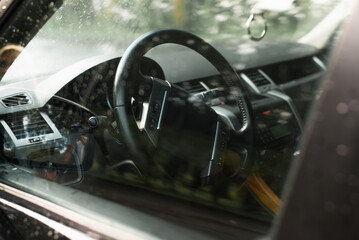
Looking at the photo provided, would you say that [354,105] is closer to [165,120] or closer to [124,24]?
[165,120]

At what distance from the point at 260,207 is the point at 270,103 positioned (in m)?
1.36

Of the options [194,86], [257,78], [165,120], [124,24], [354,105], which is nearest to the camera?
[354,105]

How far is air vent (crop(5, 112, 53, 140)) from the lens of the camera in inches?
72.5

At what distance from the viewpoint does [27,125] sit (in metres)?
1.85

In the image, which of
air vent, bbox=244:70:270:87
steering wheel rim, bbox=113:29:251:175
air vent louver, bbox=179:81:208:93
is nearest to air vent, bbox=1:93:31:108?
steering wheel rim, bbox=113:29:251:175

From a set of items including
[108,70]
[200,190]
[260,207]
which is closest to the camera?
[260,207]

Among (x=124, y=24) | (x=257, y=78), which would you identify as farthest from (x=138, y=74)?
(x=257, y=78)

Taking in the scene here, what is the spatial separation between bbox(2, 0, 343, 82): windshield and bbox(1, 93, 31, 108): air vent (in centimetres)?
8

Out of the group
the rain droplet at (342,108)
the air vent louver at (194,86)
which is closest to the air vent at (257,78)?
the air vent louver at (194,86)

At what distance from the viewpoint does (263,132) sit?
203 cm

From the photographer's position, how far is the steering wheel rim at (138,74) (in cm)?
155

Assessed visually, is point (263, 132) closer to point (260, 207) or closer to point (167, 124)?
point (167, 124)

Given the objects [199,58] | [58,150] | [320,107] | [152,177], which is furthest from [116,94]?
[320,107]

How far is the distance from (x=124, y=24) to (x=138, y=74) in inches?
11.2
